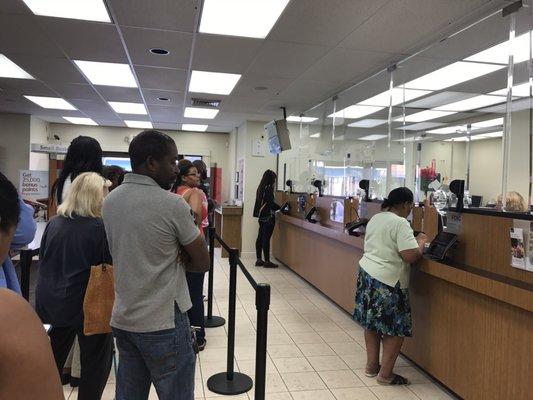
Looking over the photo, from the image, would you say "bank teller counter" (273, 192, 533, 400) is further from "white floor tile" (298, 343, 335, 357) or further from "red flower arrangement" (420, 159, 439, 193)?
"red flower arrangement" (420, 159, 439, 193)

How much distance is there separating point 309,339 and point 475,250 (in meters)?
1.71

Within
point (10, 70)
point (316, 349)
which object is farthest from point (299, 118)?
point (316, 349)

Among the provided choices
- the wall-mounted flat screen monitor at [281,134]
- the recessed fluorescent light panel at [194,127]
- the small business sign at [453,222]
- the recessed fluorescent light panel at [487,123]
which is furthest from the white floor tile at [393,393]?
the recessed fluorescent light panel at [194,127]

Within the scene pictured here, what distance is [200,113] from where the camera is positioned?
25.1 ft

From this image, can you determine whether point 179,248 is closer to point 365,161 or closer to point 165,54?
point 165,54

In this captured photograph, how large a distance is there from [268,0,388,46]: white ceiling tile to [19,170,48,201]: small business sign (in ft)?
17.4

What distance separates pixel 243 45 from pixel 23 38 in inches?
77.8

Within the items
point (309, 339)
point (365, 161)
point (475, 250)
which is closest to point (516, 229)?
point (475, 250)

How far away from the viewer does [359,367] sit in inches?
128

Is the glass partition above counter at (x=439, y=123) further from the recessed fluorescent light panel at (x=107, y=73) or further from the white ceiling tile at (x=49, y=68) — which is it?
the white ceiling tile at (x=49, y=68)

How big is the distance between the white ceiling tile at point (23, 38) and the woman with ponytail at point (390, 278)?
3.15m

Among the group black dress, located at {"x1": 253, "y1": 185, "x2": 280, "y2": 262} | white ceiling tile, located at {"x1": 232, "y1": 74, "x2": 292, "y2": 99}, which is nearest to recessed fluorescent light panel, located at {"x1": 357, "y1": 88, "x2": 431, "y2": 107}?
white ceiling tile, located at {"x1": 232, "y1": 74, "x2": 292, "y2": 99}

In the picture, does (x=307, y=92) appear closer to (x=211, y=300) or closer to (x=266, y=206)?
(x=266, y=206)

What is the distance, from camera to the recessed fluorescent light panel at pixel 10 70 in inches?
184
